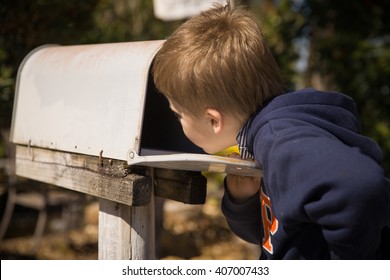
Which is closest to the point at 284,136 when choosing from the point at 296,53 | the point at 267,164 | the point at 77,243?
the point at 267,164

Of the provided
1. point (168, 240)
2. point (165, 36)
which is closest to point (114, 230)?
point (165, 36)

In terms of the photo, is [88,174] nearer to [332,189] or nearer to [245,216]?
[245,216]

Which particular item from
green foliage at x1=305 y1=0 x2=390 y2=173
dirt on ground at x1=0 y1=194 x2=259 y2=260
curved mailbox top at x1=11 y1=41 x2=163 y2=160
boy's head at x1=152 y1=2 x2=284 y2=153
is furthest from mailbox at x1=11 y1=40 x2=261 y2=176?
green foliage at x1=305 y1=0 x2=390 y2=173

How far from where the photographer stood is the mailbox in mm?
1774

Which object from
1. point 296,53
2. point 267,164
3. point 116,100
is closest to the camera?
point 267,164

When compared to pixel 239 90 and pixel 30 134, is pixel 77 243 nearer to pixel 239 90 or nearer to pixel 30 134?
pixel 30 134

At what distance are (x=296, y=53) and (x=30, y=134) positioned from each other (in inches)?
98.2

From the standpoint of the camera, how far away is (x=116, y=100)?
6.15ft

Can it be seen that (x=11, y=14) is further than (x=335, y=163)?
Yes

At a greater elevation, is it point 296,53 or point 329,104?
point 296,53

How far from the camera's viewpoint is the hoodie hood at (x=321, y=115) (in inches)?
56.7

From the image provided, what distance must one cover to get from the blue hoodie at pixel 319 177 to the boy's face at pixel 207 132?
0.11 metres

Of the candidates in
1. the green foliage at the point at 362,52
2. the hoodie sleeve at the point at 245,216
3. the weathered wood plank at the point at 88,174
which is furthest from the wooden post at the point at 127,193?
the green foliage at the point at 362,52

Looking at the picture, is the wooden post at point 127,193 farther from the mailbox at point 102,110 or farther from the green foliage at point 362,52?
the green foliage at point 362,52
